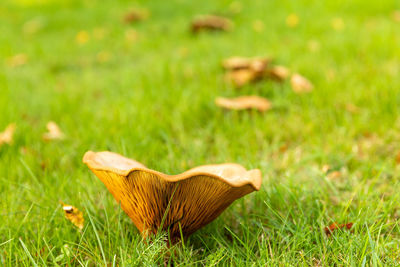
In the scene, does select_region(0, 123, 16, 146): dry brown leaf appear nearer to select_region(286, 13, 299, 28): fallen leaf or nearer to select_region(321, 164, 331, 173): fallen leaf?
select_region(321, 164, 331, 173): fallen leaf

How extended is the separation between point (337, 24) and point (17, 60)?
415 cm

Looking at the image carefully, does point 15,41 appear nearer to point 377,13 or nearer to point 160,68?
point 160,68

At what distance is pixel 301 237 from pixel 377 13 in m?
4.65

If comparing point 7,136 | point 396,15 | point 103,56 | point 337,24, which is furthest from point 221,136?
point 396,15

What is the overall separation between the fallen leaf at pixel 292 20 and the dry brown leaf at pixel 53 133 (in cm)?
353

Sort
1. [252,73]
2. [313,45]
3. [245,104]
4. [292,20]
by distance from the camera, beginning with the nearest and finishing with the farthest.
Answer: [245,104]
[252,73]
[313,45]
[292,20]

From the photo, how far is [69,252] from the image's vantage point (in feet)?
4.20

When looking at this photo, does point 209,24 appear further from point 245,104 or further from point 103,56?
point 245,104

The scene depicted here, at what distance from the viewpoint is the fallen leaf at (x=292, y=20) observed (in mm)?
4835

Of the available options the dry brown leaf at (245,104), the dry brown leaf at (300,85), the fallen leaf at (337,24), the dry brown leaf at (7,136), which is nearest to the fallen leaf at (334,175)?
the dry brown leaf at (245,104)

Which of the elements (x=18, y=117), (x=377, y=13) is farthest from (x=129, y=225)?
(x=377, y=13)

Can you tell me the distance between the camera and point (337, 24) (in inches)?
177

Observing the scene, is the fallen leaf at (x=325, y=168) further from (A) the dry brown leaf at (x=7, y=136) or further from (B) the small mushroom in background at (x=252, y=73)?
(A) the dry brown leaf at (x=7, y=136)

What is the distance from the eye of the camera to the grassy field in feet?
4.27
